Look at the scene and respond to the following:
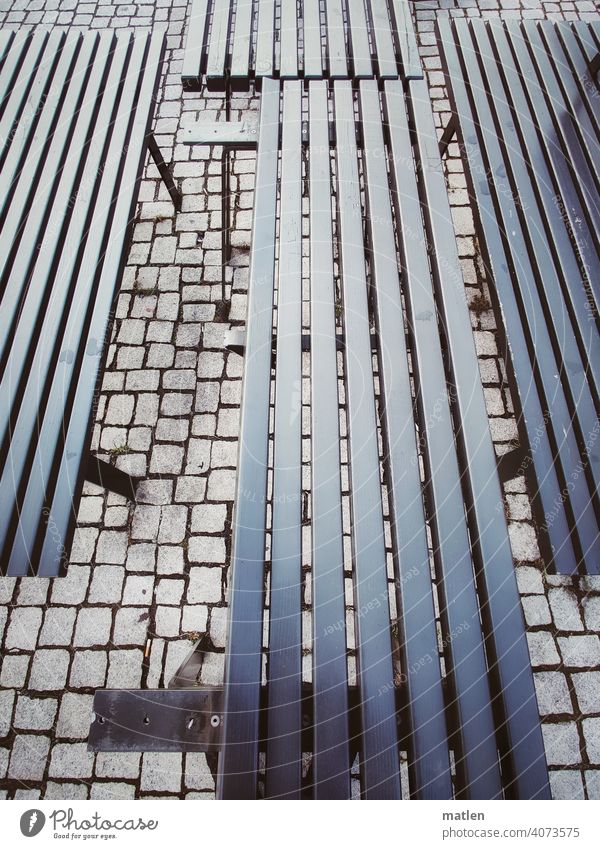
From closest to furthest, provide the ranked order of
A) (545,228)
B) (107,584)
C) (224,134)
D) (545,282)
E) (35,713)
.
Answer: (545,282)
(545,228)
(224,134)
(35,713)
(107,584)

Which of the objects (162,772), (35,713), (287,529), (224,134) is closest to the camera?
(287,529)

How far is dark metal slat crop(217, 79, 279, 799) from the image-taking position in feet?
4.07

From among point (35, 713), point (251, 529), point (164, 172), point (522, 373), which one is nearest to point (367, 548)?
point (251, 529)

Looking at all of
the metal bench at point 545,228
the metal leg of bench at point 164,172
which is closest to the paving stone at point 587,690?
the metal bench at point 545,228

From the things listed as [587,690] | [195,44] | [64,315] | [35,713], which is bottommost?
[35,713]

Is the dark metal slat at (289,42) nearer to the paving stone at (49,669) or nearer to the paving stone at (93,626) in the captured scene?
the paving stone at (93,626)

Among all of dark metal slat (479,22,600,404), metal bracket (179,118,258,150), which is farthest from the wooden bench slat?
dark metal slat (479,22,600,404)

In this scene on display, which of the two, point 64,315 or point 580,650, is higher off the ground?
point 64,315

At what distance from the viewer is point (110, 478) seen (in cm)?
300

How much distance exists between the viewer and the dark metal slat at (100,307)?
1807mm

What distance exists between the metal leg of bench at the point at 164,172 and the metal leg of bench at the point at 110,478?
1.94 m

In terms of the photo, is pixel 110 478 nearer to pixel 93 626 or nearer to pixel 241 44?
pixel 93 626

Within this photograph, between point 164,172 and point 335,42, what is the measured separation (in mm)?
1466
